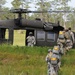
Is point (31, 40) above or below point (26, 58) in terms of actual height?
above

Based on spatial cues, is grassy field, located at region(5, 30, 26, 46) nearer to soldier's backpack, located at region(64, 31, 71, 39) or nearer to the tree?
soldier's backpack, located at region(64, 31, 71, 39)

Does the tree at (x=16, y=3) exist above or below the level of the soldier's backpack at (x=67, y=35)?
above

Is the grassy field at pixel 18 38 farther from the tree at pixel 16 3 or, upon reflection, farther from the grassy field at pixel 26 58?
the tree at pixel 16 3

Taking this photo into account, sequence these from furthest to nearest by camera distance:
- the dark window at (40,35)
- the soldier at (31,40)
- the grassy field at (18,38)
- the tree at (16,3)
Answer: the tree at (16,3) → the grassy field at (18,38) → the dark window at (40,35) → the soldier at (31,40)

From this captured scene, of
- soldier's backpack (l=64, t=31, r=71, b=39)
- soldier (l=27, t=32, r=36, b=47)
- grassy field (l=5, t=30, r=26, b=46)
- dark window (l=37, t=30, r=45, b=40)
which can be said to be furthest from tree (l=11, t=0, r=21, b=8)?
soldier's backpack (l=64, t=31, r=71, b=39)

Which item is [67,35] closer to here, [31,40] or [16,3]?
[31,40]

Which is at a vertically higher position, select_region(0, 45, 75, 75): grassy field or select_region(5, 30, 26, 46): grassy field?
select_region(5, 30, 26, 46): grassy field

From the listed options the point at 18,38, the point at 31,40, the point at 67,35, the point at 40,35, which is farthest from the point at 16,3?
the point at 67,35

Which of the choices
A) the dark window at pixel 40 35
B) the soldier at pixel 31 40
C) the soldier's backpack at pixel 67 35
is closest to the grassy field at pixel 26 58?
the soldier's backpack at pixel 67 35

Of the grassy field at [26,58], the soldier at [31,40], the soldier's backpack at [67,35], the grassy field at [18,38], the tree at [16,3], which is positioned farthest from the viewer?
the tree at [16,3]

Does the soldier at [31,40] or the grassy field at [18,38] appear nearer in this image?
the soldier at [31,40]

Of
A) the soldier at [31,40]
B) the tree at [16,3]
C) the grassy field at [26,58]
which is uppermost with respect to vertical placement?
the tree at [16,3]

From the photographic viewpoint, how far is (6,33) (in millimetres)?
25094

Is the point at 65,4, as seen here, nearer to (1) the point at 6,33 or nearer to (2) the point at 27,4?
(2) the point at 27,4
